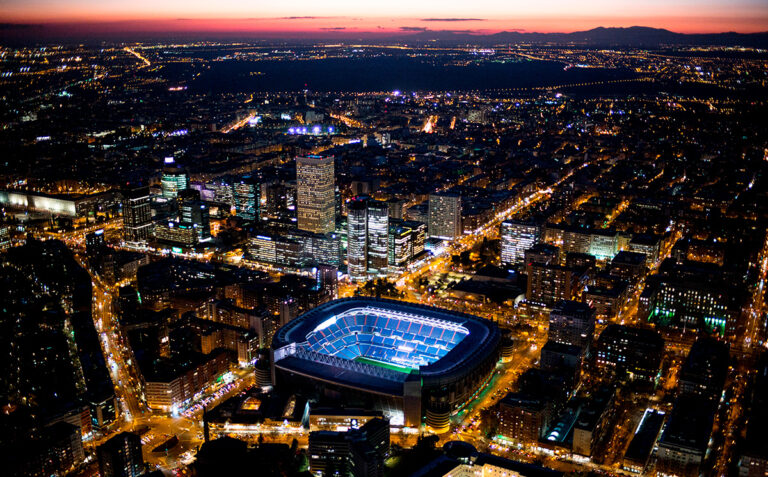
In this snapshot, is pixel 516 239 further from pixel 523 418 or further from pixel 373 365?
pixel 523 418

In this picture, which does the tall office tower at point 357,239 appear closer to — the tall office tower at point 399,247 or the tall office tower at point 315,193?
the tall office tower at point 399,247

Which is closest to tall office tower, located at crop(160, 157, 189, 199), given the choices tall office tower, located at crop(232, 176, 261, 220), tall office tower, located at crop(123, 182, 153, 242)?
tall office tower, located at crop(232, 176, 261, 220)

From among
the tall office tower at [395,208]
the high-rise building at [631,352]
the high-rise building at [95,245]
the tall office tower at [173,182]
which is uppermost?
the tall office tower at [173,182]

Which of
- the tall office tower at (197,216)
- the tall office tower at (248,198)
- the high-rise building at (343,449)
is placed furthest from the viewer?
the tall office tower at (248,198)

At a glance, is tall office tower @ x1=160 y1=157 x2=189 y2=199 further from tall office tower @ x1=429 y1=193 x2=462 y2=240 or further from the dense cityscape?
tall office tower @ x1=429 y1=193 x2=462 y2=240

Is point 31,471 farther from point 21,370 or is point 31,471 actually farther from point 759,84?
point 759,84

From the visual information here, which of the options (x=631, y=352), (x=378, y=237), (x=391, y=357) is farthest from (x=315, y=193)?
(x=631, y=352)

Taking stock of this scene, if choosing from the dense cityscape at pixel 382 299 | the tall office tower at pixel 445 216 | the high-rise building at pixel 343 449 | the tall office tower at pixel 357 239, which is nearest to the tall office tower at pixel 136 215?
the dense cityscape at pixel 382 299
